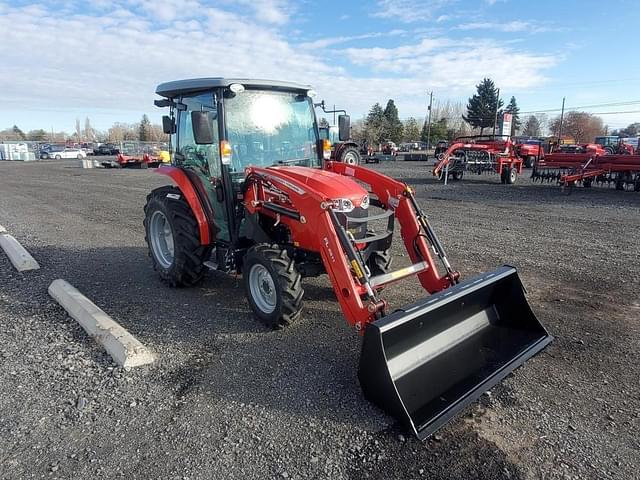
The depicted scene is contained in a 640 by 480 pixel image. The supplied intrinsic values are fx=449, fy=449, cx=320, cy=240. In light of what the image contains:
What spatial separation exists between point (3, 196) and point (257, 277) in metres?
14.5

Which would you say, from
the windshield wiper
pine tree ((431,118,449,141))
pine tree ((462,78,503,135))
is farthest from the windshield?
pine tree ((462,78,503,135))

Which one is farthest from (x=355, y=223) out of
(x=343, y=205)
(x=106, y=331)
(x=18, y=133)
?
(x=18, y=133)

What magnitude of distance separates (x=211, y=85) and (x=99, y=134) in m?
118

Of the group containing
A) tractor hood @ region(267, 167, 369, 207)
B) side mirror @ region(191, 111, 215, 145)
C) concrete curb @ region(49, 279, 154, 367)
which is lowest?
concrete curb @ region(49, 279, 154, 367)

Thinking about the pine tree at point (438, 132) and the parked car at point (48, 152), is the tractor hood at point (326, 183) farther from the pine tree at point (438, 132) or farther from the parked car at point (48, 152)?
the pine tree at point (438, 132)

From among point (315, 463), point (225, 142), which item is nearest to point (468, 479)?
point (315, 463)

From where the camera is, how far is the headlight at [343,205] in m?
4.04

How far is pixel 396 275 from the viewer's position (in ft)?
12.9

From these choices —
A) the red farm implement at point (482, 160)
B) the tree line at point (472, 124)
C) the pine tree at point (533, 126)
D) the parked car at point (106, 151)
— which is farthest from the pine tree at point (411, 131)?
the red farm implement at point (482, 160)

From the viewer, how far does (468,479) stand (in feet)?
8.13

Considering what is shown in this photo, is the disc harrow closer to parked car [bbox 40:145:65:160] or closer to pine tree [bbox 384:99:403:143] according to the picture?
pine tree [bbox 384:99:403:143]

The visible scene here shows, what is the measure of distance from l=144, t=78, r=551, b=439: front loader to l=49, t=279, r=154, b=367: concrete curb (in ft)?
3.52

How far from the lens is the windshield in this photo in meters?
4.87

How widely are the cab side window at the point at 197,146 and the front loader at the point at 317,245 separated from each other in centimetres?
2
